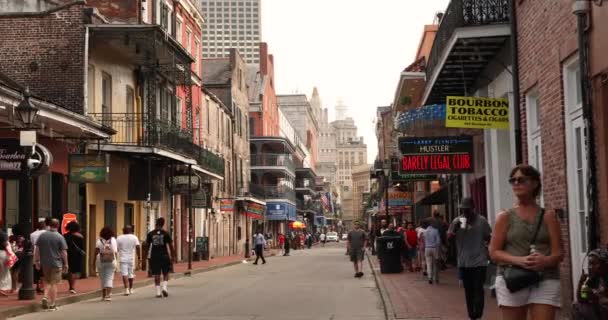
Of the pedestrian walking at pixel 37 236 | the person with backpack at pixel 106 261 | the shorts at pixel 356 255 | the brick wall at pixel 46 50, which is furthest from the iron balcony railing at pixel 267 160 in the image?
the person with backpack at pixel 106 261

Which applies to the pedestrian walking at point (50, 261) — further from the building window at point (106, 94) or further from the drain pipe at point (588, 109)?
the building window at point (106, 94)

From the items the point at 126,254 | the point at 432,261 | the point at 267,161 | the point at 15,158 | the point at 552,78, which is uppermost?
the point at 267,161

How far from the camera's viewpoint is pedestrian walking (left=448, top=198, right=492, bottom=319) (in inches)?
459

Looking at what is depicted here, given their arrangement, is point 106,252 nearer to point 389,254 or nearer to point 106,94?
point 389,254

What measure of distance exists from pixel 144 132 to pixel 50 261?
12868 millimetres

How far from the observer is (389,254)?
27.2 metres

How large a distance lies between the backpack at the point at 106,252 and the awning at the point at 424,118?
24.0ft

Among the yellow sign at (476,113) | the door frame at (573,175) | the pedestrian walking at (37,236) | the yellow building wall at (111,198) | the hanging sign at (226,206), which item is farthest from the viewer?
the hanging sign at (226,206)

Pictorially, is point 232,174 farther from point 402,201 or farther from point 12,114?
point 12,114

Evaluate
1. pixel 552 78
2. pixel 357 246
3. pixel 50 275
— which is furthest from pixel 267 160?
pixel 552 78

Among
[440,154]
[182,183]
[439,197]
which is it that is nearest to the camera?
[440,154]

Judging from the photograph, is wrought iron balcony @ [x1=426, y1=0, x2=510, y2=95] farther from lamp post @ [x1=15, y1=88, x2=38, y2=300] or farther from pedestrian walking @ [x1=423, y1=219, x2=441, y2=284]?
lamp post @ [x1=15, y1=88, x2=38, y2=300]

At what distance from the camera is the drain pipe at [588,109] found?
31.2ft

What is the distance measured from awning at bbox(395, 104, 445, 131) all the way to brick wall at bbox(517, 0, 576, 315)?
600cm
